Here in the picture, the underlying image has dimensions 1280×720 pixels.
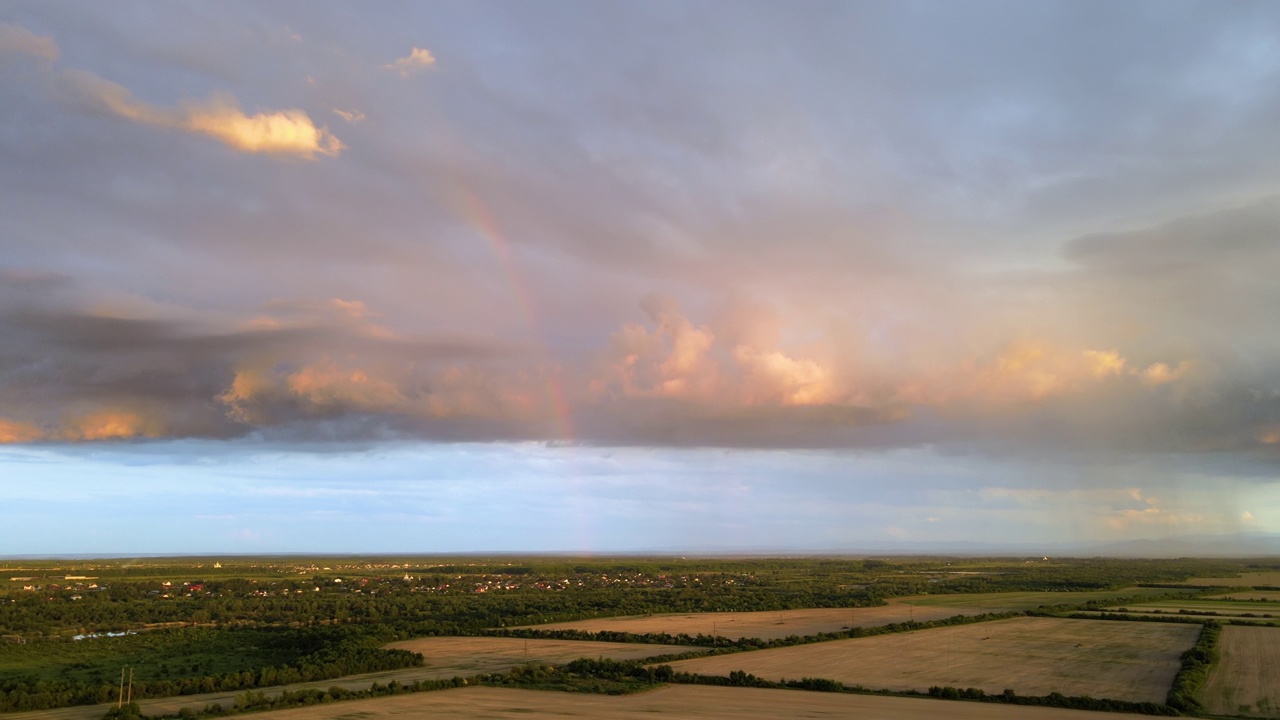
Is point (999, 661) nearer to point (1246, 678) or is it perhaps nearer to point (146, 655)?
point (1246, 678)

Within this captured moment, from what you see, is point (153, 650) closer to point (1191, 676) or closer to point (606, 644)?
point (606, 644)

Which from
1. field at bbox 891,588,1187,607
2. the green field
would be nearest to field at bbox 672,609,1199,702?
field at bbox 891,588,1187,607

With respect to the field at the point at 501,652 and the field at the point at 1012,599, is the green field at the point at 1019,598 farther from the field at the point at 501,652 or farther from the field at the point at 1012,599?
the field at the point at 501,652

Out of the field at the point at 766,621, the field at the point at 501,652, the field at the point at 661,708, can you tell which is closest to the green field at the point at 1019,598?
the field at the point at 766,621

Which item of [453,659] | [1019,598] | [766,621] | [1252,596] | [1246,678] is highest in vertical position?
[1246,678]

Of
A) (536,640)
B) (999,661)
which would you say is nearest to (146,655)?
(536,640)

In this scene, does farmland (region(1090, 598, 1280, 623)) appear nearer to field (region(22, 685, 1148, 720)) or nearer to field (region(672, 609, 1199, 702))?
field (region(672, 609, 1199, 702))
